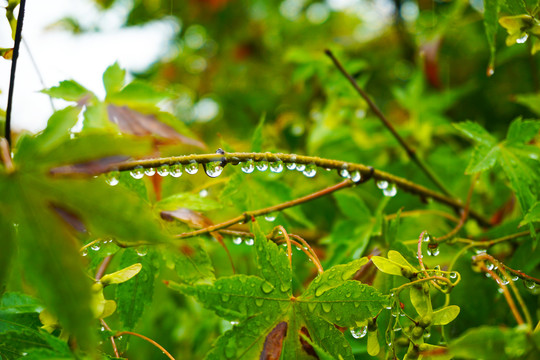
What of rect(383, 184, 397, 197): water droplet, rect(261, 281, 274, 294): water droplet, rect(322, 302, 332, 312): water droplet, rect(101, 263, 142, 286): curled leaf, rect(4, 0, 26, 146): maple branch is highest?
rect(4, 0, 26, 146): maple branch

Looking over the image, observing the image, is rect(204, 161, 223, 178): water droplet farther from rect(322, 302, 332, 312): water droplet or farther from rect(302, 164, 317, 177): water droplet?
rect(322, 302, 332, 312): water droplet

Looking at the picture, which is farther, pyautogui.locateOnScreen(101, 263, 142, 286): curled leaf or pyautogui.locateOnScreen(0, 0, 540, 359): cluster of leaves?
pyautogui.locateOnScreen(101, 263, 142, 286): curled leaf

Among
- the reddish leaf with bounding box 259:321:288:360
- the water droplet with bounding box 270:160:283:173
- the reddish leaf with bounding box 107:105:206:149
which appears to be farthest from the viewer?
the reddish leaf with bounding box 107:105:206:149

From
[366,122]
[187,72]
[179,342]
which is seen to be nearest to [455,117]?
[366,122]

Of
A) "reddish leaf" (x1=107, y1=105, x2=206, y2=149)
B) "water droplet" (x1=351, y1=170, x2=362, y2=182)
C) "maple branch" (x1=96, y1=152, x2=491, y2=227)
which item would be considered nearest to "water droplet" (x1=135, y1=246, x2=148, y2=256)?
"maple branch" (x1=96, y1=152, x2=491, y2=227)

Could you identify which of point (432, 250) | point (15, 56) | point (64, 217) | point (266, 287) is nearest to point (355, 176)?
point (432, 250)

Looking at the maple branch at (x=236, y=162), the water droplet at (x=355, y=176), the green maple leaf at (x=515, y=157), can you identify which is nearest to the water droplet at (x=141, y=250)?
the maple branch at (x=236, y=162)

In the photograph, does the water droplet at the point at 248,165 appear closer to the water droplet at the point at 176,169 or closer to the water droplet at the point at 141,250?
the water droplet at the point at 176,169
